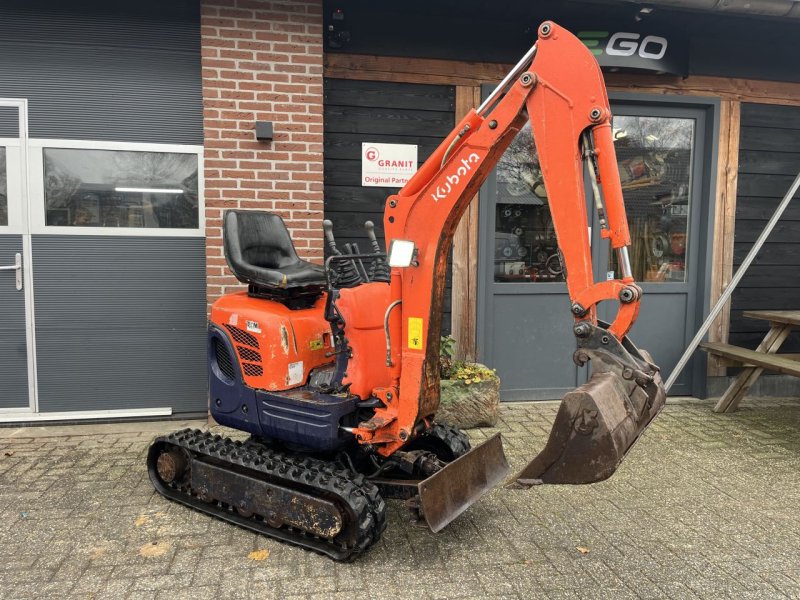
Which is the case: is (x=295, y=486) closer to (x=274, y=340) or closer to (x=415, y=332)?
(x=274, y=340)

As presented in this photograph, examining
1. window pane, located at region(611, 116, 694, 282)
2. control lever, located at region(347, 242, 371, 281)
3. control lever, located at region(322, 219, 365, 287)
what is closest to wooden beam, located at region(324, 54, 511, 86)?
window pane, located at region(611, 116, 694, 282)

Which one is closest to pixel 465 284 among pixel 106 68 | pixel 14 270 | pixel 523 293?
pixel 523 293

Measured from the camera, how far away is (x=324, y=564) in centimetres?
274

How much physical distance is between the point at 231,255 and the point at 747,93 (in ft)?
16.8

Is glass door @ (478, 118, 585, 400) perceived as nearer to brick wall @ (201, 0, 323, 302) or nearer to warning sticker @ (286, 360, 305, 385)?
brick wall @ (201, 0, 323, 302)

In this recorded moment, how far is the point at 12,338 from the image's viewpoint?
470cm

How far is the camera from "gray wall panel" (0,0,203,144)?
4516mm

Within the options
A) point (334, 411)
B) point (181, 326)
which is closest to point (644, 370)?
point (334, 411)

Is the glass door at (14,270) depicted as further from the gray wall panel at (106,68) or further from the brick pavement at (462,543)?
the brick pavement at (462,543)

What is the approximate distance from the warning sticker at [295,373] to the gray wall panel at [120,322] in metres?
2.07

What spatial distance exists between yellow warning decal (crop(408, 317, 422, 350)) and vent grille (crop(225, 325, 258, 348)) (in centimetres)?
84

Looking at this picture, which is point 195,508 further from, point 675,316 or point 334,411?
point 675,316

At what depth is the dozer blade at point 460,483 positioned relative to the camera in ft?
8.79

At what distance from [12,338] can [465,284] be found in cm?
378
